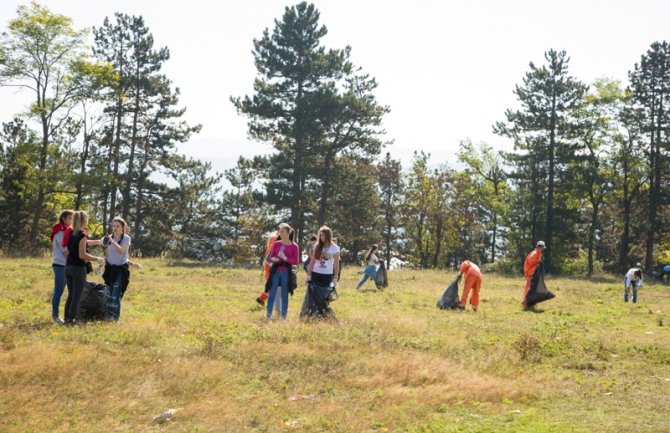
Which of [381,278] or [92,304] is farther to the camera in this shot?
[381,278]

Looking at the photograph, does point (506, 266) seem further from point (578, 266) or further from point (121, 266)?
point (121, 266)

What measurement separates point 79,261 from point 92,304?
946 mm

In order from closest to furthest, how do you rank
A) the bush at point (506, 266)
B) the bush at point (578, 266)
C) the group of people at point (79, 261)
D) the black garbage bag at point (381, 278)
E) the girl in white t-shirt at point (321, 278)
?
1. the group of people at point (79, 261)
2. the girl in white t-shirt at point (321, 278)
3. the black garbage bag at point (381, 278)
4. the bush at point (506, 266)
5. the bush at point (578, 266)

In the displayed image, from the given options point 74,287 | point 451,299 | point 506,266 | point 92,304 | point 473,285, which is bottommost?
point 92,304

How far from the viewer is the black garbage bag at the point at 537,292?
19.2 m

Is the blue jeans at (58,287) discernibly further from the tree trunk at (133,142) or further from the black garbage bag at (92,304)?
the tree trunk at (133,142)

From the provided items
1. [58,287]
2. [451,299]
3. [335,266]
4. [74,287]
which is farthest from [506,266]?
[74,287]

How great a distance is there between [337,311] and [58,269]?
676 cm

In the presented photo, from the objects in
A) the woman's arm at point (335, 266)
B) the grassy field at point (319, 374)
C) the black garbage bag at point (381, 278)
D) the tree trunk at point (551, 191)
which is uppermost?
the tree trunk at point (551, 191)

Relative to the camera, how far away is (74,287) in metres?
11.2

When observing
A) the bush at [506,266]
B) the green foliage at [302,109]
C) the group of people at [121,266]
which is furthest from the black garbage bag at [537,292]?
the bush at [506,266]

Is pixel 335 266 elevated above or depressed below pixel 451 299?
above

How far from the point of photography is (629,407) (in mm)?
8234

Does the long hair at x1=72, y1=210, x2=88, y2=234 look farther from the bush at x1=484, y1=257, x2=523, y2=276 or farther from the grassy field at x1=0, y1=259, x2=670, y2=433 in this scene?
the bush at x1=484, y1=257, x2=523, y2=276
